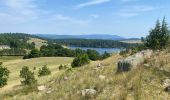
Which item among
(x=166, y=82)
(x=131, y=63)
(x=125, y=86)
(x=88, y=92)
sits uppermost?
(x=131, y=63)

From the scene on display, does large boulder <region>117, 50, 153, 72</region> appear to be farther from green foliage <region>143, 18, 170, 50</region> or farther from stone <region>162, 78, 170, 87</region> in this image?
green foliage <region>143, 18, 170, 50</region>

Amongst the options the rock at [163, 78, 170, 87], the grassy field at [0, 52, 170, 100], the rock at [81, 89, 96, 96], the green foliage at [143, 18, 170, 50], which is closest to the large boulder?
the grassy field at [0, 52, 170, 100]

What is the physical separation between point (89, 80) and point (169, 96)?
4659 mm

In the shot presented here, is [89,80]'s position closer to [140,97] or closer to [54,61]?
[140,97]

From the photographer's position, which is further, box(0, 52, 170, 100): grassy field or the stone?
the stone

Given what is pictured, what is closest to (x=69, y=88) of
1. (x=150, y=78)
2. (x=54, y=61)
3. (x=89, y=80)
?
(x=89, y=80)

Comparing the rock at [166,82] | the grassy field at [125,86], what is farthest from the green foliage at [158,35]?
the rock at [166,82]

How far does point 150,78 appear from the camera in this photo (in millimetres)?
13516

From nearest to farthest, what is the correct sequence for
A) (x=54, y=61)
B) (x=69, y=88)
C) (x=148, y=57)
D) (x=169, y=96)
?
(x=169, y=96), (x=69, y=88), (x=148, y=57), (x=54, y=61)

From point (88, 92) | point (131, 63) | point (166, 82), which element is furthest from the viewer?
point (131, 63)

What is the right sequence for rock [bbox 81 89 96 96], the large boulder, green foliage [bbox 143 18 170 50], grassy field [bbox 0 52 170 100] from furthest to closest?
green foliage [bbox 143 18 170 50], the large boulder, rock [bbox 81 89 96 96], grassy field [bbox 0 52 170 100]

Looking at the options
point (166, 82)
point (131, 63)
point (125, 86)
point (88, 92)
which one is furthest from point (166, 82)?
point (88, 92)

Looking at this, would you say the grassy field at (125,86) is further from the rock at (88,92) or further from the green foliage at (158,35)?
the green foliage at (158,35)

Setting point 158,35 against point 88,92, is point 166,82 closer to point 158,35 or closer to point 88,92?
point 88,92
